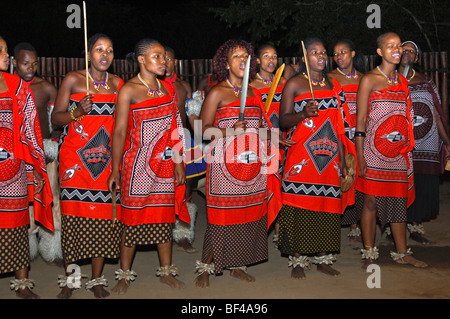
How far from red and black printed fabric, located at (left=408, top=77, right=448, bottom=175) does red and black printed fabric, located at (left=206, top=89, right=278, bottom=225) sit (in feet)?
7.09

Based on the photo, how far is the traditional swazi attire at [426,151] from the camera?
6.64 metres

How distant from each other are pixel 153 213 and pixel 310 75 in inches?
74.9

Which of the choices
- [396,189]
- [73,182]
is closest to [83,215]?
[73,182]

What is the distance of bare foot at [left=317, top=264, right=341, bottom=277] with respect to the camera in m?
5.66

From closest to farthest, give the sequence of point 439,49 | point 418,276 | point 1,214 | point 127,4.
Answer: point 1,214 < point 418,276 < point 439,49 < point 127,4

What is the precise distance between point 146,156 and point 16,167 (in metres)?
1.05

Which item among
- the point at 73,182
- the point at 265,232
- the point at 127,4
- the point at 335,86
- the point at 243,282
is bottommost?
the point at 243,282

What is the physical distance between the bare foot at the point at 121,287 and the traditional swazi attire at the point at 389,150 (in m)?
2.46

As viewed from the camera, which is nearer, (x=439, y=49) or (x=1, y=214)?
(x=1, y=214)

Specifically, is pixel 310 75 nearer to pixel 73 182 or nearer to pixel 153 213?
pixel 153 213

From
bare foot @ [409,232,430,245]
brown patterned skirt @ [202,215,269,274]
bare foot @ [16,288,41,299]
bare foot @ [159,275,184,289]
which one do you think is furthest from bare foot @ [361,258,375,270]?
bare foot @ [16,288,41,299]

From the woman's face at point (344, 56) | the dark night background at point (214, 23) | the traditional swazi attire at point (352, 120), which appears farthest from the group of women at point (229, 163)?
the dark night background at point (214, 23)

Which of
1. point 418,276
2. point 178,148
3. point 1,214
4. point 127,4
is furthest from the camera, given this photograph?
point 127,4

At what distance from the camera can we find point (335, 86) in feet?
18.7
